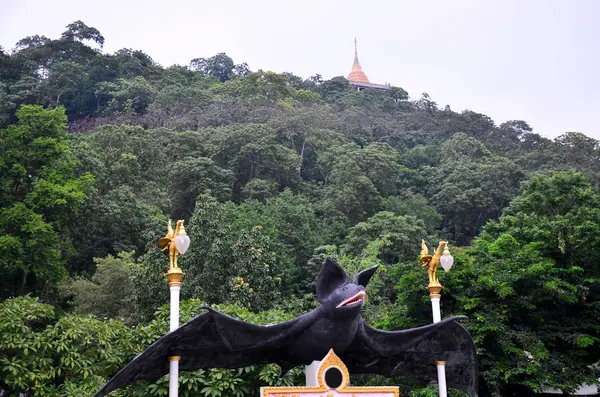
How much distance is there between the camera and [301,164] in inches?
1662

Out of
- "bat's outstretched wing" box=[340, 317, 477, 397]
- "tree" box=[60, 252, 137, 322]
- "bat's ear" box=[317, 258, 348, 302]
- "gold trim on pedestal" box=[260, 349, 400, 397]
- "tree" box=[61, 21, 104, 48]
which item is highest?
"tree" box=[61, 21, 104, 48]

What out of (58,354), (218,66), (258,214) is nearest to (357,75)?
(218,66)

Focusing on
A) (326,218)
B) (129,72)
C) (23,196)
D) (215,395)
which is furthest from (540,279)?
(129,72)

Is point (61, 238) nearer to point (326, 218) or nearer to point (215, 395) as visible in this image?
point (326, 218)

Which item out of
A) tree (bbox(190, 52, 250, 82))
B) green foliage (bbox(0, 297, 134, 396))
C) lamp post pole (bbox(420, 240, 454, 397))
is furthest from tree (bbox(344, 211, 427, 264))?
tree (bbox(190, 52, 250, 82))

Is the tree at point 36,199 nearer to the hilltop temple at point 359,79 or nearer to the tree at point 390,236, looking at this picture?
the tree at point 390,236

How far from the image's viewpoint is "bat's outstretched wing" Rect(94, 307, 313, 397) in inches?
349

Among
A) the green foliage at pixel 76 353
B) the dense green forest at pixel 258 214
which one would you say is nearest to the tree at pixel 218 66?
the dense green forest at pixel 258 214

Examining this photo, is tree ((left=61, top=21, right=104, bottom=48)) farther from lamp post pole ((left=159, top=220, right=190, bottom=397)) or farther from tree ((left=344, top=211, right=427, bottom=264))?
lamp post pole ((left=159, top=220, right=190, bottom=397))

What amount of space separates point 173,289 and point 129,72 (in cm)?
4915

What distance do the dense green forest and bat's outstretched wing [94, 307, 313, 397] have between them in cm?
276

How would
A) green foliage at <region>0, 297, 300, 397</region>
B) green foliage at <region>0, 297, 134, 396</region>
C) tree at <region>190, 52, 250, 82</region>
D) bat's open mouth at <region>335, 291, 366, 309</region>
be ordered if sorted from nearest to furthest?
bat's open mouth at <region>335, 291, 366, 309</region> < green foliage at <region>0, 297, 300, 397</region> < green foliage at <region>0, 297, 134, 396</region> < tree at <region>190, 52, 250, 82</region>

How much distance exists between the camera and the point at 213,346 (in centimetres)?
946

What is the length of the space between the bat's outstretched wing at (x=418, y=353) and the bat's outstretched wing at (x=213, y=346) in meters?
1.02
